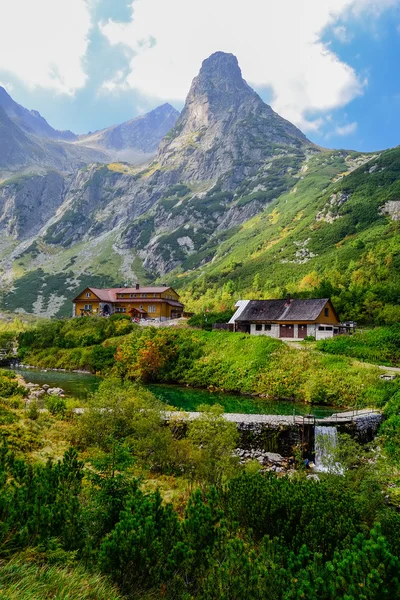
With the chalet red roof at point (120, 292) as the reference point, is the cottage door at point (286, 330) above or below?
below

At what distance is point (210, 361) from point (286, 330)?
13888 mm

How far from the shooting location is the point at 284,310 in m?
55.1

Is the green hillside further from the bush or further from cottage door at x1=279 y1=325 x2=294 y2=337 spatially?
the bush

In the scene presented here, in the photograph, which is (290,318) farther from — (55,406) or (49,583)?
(49,583)

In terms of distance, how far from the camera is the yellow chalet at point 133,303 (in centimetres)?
8219

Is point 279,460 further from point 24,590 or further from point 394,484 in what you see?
point 24,590

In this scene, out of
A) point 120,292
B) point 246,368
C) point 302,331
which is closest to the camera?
point 246,368

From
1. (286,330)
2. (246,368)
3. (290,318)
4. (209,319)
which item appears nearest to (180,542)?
(246,368)

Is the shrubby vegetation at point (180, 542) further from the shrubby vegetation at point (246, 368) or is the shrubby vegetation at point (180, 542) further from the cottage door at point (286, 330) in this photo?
the cottage door at point (286, 330)

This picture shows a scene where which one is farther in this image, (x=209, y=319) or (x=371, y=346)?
(x=209, y=319)

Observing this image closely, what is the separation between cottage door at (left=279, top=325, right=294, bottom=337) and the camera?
5388 cm

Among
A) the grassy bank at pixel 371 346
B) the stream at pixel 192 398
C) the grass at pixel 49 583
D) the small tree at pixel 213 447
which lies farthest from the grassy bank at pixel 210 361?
the grass at pixel 49 583

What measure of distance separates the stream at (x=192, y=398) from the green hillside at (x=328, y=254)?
22.4 m

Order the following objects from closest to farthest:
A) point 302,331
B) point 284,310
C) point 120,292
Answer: point 302,331, point 284,310, point 120,292
